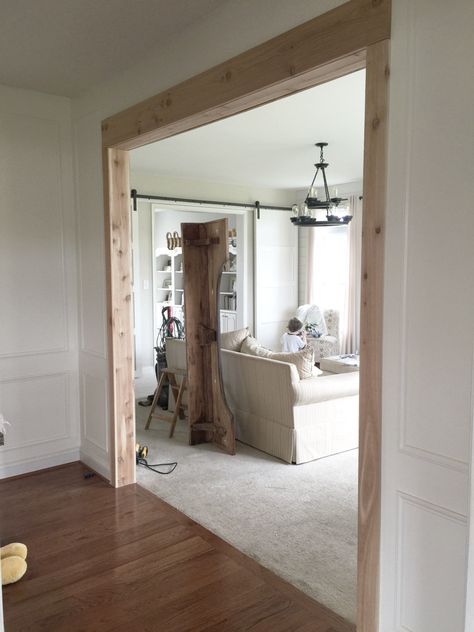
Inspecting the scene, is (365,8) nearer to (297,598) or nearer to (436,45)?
(436,45)

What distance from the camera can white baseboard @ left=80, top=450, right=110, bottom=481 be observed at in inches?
156

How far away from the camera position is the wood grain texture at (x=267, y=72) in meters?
1.95

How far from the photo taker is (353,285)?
8000mm

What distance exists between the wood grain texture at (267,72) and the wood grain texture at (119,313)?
0.39 m

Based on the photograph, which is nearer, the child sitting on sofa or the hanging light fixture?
the hanging light fixture

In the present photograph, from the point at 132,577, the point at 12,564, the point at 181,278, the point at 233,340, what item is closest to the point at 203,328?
A: the point at 233,340

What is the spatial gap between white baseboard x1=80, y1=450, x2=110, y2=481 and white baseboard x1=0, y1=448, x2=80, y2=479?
9 cm

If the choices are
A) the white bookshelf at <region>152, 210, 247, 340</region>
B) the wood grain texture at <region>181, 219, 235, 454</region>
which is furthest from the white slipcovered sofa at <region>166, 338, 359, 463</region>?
the white bookshelf at <region>152, 210, 247, 340</region>

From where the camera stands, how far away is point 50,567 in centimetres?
284

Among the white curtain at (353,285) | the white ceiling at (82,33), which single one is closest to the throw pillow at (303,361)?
the white ceiling at (82,33)

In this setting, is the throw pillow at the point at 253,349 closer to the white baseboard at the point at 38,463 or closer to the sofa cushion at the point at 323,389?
the sofa cushion at the point at 323,389

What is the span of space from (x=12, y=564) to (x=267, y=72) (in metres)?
2.68

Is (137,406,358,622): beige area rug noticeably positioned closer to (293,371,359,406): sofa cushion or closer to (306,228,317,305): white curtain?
(293,371,359,406): sofa cushion

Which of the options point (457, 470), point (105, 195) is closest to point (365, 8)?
point (457, 470)
